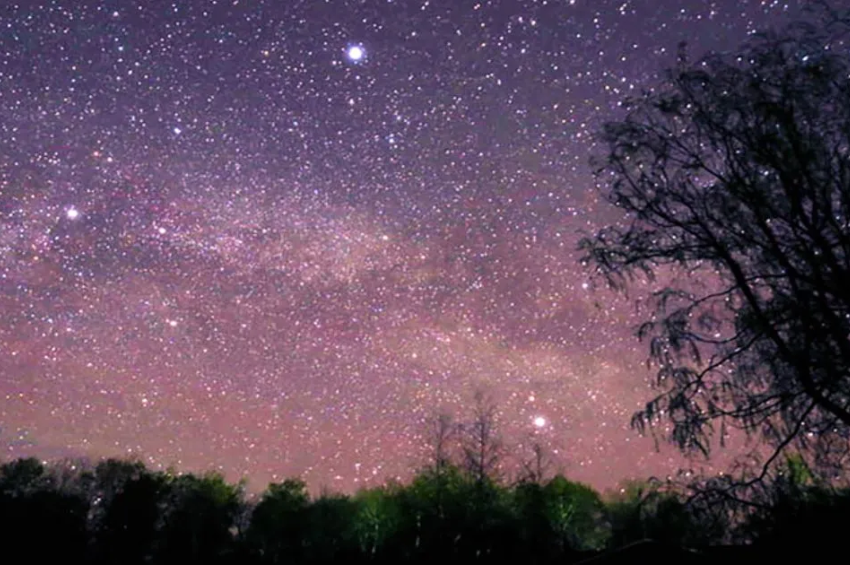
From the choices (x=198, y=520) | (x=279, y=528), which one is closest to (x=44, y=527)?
(x=198, y=520)

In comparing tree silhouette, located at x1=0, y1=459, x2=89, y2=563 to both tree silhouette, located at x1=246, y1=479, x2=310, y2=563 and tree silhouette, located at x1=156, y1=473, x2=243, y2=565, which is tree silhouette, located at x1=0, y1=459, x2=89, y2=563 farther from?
tree silhouette, located at x1=246, y1=479, x2=310, y2=563

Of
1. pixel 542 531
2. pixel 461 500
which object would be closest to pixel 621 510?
pixel 542 531

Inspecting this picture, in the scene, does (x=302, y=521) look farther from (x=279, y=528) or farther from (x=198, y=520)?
(x=198, y=520)

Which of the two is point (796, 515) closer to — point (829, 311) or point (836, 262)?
point (829, 311)

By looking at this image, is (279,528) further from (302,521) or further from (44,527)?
(44,527)

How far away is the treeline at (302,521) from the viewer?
47.5m

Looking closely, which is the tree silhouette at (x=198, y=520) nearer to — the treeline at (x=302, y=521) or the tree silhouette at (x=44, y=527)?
the treeline at (x=302, y=521)

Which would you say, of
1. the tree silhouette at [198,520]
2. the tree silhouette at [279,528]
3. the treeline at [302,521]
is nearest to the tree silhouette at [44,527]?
the treeline at [302,521]

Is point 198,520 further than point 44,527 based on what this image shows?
Yes

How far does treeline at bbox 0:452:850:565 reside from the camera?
1869 inches

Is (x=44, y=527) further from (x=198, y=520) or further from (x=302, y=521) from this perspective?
(x=302, y=521)

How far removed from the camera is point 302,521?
204 ft

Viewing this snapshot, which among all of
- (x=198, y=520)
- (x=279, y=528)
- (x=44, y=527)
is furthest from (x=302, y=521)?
(x=44, y=527)

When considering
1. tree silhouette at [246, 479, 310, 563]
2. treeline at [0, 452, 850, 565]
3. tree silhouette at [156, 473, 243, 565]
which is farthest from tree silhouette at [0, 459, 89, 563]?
tree silhouette at [246, 479, 310, 563]
